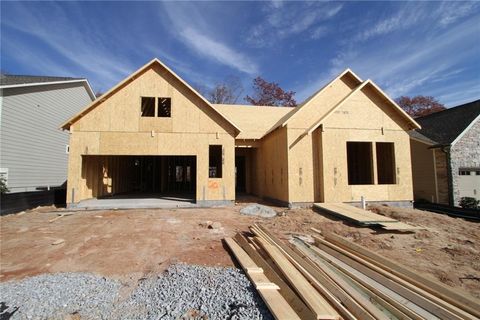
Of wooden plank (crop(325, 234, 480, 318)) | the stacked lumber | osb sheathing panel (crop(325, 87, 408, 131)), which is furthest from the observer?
osb sheathing panel (crop(325, 87, 408, 131))

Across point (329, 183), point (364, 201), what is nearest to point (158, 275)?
point (329, 183)

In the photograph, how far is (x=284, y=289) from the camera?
375 centimetres

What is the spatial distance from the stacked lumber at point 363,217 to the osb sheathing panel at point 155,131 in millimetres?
4608

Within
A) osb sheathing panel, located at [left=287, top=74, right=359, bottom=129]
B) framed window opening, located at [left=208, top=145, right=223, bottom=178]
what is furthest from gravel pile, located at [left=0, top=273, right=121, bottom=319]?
framed window opening, located at [left=208, top=145, right=223, bottom=178]

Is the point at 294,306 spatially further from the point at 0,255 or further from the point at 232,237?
the point at 0,255

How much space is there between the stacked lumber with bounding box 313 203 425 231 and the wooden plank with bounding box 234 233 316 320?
16.1 feet

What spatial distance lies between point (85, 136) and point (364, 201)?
45.2ft

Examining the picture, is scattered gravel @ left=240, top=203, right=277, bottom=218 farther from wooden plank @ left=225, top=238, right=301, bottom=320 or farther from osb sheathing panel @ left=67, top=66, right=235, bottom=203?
wooden plank @ left=225, top=238, right=301, bottom=320

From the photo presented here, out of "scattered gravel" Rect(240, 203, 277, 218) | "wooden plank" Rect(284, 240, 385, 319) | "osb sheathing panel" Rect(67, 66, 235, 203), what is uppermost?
"osb sheathing panel" Rect(67, 66, 235, 203)

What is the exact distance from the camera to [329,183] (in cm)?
1196

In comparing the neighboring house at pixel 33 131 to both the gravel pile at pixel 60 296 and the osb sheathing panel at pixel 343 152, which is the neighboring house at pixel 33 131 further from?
the osb sheathing panel at pixel 343 152

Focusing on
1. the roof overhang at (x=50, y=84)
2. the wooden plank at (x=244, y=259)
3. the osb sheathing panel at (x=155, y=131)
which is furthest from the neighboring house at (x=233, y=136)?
the wooden plank at (x=244, y=259)

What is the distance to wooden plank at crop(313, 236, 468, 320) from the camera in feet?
10.7

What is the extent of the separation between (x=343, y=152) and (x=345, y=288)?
31.3 ft
